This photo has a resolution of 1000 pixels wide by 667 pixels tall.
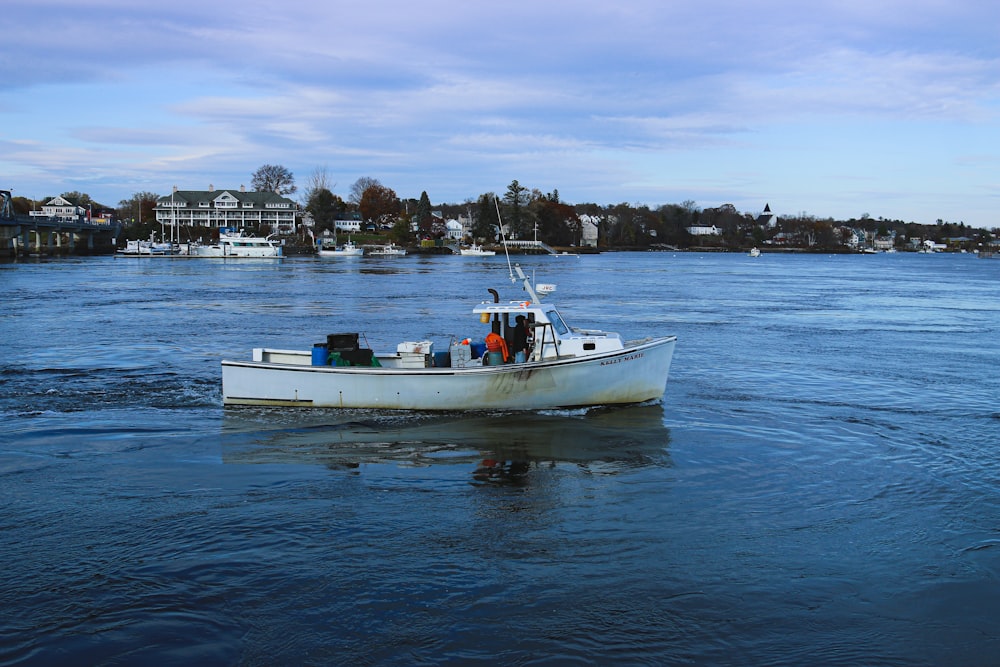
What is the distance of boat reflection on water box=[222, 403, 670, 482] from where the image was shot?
14.6 m

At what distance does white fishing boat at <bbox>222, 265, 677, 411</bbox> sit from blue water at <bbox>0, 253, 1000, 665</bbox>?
44 centimetres

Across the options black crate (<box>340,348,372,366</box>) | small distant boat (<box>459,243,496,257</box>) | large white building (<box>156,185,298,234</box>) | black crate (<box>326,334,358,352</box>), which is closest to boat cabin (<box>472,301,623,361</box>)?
black crate (<box>340,348,372,366</box>)

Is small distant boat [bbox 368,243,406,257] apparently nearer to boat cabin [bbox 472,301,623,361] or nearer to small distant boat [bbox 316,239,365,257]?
small distant boat [bbox 316,239,365,257]

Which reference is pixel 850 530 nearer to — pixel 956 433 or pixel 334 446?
pixel 956 433

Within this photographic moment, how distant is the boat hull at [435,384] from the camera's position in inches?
658

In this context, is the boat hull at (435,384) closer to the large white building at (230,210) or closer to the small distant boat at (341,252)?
the small distant boat at (341,252)

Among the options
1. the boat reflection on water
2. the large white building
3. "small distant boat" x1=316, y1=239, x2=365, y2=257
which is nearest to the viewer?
the boat reflection on water

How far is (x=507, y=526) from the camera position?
11.5 meters

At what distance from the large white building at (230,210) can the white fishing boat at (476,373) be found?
14313 cm

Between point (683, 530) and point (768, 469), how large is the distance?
3692mm

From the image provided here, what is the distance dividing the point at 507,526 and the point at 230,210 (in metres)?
154

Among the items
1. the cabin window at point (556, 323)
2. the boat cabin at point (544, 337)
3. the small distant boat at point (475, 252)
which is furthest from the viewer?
the small distant boat at point (475, 252)

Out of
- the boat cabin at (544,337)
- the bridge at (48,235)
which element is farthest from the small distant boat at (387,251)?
the boat cabin at (544,337)

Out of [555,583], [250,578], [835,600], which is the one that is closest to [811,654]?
[835,600]
